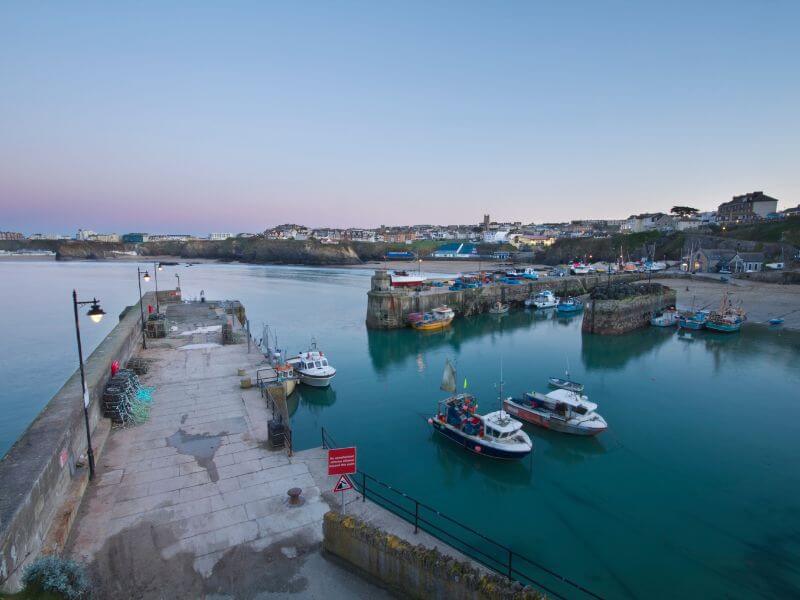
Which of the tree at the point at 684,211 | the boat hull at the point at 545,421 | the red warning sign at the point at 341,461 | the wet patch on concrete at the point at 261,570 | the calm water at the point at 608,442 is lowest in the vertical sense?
the calm water at the point at 608,442

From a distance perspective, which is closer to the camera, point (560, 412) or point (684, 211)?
point (560, 412)

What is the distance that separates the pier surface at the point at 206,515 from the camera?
8289 millimetres

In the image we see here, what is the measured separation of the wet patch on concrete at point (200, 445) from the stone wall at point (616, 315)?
1641 inches

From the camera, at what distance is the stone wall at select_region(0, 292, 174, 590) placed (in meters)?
7.25

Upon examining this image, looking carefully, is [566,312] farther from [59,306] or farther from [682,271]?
[59,306]

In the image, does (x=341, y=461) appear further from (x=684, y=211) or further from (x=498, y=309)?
(x=684, y=211)

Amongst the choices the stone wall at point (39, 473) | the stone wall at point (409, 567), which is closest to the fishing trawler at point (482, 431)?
the stone wall at point (409, 567)

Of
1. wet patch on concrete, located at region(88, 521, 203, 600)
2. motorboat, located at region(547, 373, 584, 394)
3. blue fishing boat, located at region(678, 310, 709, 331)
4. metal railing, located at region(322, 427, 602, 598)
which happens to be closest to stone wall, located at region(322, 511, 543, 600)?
metal railing, located at region(322, 427, 602, 598)

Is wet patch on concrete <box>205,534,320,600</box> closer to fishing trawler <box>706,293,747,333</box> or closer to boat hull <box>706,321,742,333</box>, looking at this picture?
boat hull <box>706,321,742,333</box>

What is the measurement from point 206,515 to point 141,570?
1.81 m

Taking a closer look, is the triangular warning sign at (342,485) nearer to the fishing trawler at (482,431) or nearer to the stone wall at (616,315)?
the fishing trawler at (482,431)

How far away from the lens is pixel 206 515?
10172 millimetres

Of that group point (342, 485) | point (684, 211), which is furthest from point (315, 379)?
point (684, 211)

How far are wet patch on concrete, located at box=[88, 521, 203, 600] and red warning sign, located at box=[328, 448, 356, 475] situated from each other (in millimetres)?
3291
